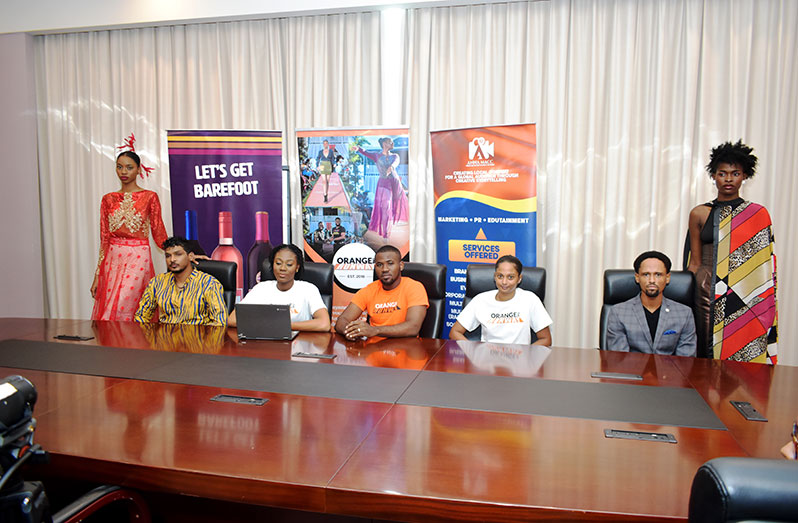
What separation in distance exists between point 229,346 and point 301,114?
110 inches

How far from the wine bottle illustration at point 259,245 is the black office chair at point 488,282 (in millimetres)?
1931

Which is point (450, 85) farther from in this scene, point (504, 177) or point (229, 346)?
point (229, 346)

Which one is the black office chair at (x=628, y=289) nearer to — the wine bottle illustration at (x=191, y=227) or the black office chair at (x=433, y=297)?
the black office chair at (x=433, y=297)

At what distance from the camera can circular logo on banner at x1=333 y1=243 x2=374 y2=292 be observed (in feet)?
14.4

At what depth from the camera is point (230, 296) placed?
11.6 feet

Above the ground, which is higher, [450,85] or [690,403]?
[450,85]

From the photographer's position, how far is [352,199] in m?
4.53

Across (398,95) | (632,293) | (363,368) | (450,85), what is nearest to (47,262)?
(398,95)

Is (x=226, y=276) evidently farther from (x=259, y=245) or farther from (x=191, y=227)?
(x=191, y=227)

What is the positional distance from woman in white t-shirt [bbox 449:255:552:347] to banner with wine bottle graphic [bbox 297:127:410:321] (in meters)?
1.38

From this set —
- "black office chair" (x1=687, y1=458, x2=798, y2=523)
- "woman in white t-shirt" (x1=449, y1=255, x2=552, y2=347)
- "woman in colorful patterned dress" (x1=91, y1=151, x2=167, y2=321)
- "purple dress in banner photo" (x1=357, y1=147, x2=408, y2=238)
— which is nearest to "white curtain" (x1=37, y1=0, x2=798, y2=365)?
"purple dress in banner photo" (x1=357, y1=147, x2=408, y2=238)

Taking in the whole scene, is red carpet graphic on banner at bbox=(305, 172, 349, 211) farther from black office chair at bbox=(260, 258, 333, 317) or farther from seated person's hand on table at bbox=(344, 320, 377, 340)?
seated person's hand on table at bbox=(344, 320, 377, 340)

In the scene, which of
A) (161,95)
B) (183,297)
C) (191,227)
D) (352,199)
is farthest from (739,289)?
(161,95)

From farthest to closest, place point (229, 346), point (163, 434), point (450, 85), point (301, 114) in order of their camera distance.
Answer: point (301, 114)
point (450, 85)
point (229, 346)
point (163, 434)
